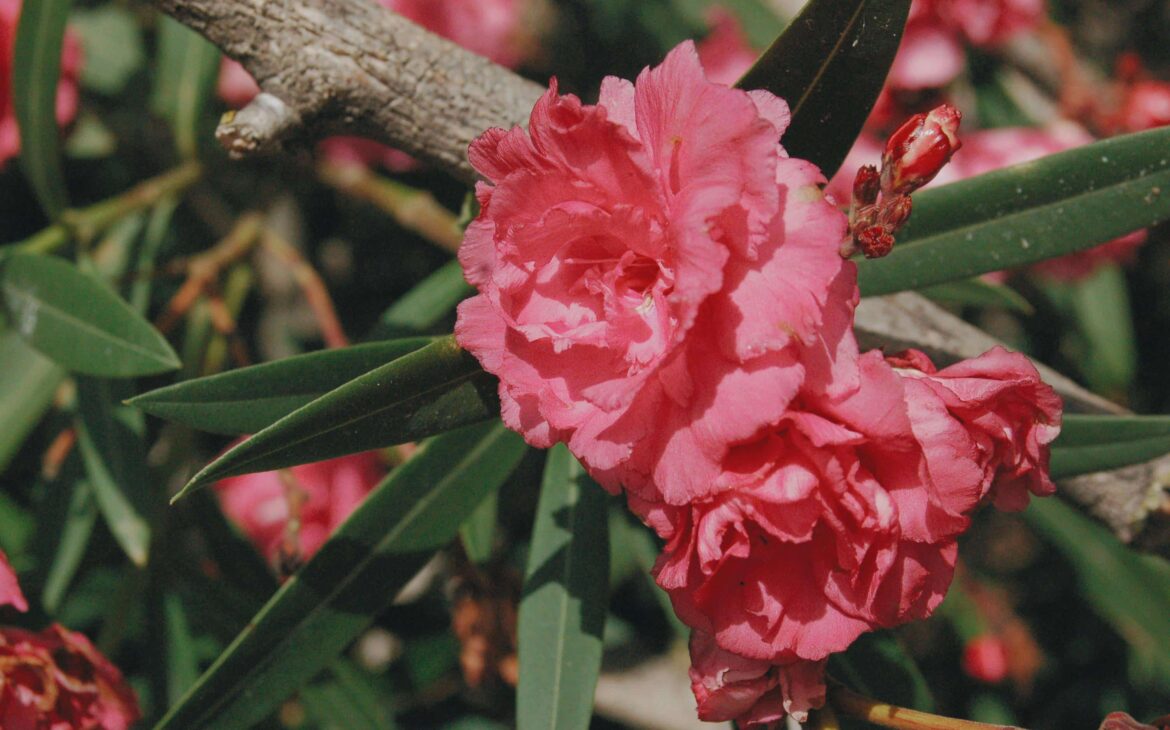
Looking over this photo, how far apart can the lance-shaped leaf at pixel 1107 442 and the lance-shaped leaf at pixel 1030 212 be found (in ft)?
0.69

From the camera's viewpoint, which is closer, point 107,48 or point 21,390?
point 21,390

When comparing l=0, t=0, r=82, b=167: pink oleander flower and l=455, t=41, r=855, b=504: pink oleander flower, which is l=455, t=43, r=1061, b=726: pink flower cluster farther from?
l=0, t=0, r=82, b=167: pink oleander flower

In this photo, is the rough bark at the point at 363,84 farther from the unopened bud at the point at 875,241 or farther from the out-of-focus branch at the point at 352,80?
the unopened bud at the point at 875,241

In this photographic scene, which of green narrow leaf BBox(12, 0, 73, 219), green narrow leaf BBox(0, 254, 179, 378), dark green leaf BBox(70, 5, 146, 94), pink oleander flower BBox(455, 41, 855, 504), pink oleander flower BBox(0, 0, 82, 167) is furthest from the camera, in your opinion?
dark green leaf BBox(70, 5, 146, 94)

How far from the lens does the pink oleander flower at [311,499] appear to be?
147 cm

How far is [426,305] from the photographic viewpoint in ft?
4.26

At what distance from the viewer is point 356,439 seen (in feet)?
2.55

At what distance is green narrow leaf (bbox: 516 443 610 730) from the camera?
0.91 m

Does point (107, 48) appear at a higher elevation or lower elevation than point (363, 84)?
lower

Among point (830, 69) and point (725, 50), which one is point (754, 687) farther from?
point (725, 50)

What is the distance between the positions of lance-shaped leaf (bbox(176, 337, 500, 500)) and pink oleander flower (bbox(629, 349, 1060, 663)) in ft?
0.62

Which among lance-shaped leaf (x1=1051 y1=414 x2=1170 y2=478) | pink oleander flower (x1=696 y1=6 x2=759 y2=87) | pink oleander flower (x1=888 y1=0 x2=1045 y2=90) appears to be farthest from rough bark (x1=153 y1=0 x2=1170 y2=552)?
pink oleander flower (x1=696 y1=6 x2=759 y2=87)

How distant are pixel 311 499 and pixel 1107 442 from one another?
1.07 meters

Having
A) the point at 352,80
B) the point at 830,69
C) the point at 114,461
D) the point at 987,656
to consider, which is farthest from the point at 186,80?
the point at 987,656
